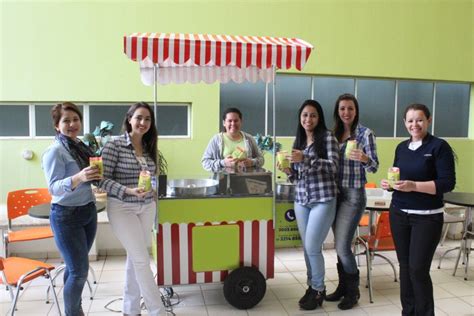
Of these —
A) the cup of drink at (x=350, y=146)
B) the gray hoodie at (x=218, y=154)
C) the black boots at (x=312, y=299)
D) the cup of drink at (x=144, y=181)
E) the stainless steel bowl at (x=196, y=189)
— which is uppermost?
the cup of drink at (x=350, y=146)

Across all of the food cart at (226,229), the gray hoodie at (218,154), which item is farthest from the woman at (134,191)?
the gray hoodie at (218,154)

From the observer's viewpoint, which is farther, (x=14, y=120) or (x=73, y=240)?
(x=14, y=120)

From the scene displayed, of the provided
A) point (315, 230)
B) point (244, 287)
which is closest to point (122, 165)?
point (244, 287)

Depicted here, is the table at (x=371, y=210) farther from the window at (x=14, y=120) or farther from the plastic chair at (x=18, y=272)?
the window at (x=14, y=120)

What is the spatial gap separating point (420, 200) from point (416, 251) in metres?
0.31

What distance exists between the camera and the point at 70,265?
7.80 feet

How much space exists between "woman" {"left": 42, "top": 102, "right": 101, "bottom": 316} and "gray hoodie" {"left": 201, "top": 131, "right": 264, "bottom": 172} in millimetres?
1082

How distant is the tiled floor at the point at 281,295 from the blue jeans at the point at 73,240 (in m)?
0.59

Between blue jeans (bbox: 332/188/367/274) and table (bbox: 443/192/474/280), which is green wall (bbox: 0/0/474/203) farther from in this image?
blue jeans (bbox: 332/188/367/274)

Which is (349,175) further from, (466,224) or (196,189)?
(466,224)

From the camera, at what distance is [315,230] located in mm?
2871

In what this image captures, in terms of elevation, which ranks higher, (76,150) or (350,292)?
(76,150)

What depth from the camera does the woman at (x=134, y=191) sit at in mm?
2465

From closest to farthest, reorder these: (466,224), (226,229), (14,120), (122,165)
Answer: (122,165) < (226,229) < (466,224) < (14,120)
